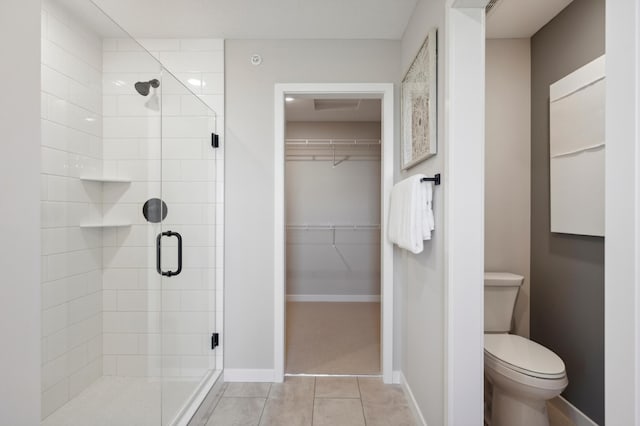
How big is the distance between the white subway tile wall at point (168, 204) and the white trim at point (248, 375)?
154mm

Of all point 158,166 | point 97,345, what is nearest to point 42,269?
point 97,345

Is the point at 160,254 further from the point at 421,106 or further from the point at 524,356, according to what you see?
the point at 524,356

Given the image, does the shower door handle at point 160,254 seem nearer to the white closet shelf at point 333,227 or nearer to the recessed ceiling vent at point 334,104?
the recessed ceiling vent at point 334,104

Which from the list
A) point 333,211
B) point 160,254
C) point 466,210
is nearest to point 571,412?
point 466,210

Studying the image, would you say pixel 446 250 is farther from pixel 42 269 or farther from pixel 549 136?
pixel 42 269

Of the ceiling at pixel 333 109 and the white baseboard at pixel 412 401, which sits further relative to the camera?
the ceiling at pixel 333 109

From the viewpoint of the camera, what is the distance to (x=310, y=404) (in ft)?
6.73

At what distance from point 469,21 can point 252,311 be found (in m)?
2.15

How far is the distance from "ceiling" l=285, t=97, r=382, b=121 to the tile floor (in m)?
2.79

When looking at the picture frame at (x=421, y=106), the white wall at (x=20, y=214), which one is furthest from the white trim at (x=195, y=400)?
the picture frame at (x=421, y=106)

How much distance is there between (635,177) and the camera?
0.62m

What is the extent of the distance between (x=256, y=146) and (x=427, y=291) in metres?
1.52

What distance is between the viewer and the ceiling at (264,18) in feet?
6.36

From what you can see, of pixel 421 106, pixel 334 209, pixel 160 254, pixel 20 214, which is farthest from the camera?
pixel 334 209
